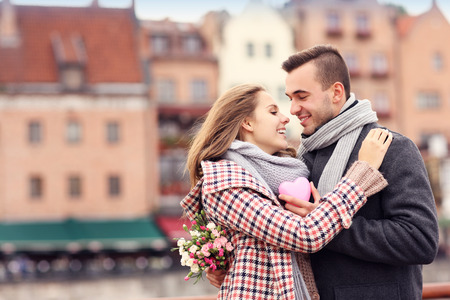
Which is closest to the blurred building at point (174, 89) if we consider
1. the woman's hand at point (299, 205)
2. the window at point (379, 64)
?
the window at point (379, 64)

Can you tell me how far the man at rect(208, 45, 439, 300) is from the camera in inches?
80.1

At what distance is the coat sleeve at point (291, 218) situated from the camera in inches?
78.0

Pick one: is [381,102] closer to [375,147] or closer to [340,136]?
[340,136]

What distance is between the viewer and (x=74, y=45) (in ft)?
83.3

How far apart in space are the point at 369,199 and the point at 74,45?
24.5 meters

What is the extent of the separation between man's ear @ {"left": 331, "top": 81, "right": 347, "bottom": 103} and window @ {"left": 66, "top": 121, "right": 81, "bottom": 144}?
23.2m

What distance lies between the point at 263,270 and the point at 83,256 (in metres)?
22.1

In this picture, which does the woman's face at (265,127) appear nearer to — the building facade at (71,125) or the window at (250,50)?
the building facade at (71,125)

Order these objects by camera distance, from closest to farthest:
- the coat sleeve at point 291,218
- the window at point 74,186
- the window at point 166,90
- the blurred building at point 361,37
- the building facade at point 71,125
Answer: the coat sleeve at point 291,218 → the building facade at point 71,125 → the window at point 74,186 → the window at point 166,90 → the blurred building at point 361,37

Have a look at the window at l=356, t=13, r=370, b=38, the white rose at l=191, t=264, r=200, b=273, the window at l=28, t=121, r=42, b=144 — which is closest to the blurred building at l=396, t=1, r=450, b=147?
the window at l=356, t=13, r=370, b=38

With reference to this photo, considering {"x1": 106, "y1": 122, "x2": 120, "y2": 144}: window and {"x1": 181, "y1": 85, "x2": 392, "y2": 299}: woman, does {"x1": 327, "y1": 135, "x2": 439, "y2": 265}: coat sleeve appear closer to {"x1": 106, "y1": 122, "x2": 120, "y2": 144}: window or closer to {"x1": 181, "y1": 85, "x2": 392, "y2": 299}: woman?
{"x1": 181, "y1": 85, "x2": 392, "y2": 299}: woman

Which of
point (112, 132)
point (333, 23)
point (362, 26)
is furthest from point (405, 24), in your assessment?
point (112, 132)

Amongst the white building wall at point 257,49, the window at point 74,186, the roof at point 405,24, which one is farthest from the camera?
the roof at point 405,24

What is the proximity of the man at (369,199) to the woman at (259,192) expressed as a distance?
3.0 inches
